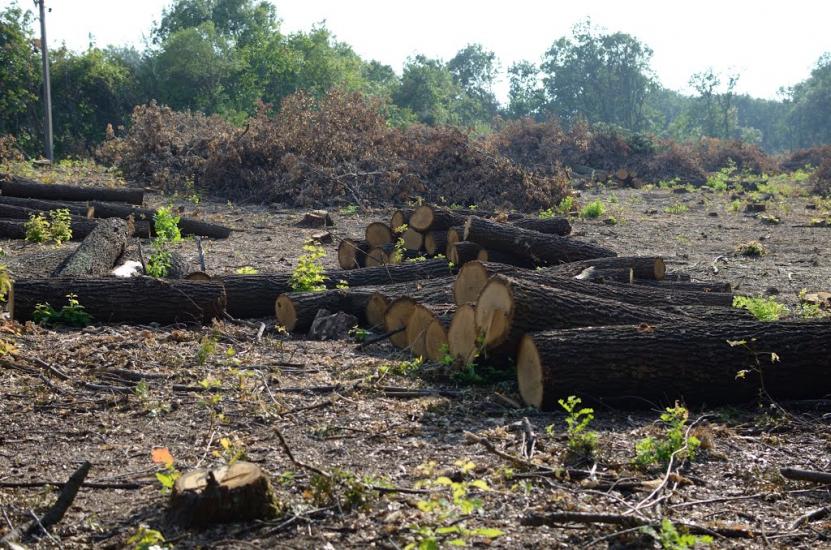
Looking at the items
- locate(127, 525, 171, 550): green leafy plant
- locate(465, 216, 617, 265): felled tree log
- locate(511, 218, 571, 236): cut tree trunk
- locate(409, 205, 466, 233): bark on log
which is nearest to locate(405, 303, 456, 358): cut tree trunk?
locate(465, 216, 617, 265): felled tree log

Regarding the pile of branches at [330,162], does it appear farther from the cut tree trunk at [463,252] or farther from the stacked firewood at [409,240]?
the cut tree trunk at [463,252]

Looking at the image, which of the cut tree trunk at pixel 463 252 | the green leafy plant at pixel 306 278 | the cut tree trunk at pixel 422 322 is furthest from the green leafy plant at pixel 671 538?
the cut tree trunk at pixel 463 252

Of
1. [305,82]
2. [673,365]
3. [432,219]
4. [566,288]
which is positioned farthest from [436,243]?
[305,82]

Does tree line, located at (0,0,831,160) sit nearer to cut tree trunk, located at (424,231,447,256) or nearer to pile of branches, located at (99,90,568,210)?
pile of branches, located at (99,90,568,210)

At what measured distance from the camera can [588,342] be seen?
5195 mm

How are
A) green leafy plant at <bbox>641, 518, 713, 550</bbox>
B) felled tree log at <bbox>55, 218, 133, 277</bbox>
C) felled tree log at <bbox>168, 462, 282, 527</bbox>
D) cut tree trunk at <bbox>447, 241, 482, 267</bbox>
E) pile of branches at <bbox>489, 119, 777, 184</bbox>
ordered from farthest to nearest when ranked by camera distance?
pile of branches at <bbox>489, 119, 777, 184</bbox> < cut tree trunk at <bbox>447, 241, 482, 267</bbox> < felled tree log at <bbox>55, 218, 133, 277</bbox> < felled tree log at <bbox>168, 462, 282, 527</bbox> < green leafy plant at <bbox>641, 518, 713, 550</bbox>

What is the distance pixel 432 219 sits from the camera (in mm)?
10008

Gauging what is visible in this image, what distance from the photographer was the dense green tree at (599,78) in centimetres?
7606

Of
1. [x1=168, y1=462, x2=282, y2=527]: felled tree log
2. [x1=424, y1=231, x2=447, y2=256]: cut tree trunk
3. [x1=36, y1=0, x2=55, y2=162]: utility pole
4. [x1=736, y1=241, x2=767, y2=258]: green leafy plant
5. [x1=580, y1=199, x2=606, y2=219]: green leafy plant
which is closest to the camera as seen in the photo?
[x1=168, y1=462, x2=282, y2=527]: felled tree log

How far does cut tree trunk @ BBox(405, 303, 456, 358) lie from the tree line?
→ 1418 centimetres

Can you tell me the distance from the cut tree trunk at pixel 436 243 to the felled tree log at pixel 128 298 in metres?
3.02

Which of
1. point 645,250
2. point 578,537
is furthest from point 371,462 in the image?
point 645,250

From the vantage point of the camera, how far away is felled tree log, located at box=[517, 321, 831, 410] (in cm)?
514

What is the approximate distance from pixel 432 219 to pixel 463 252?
107 cm
